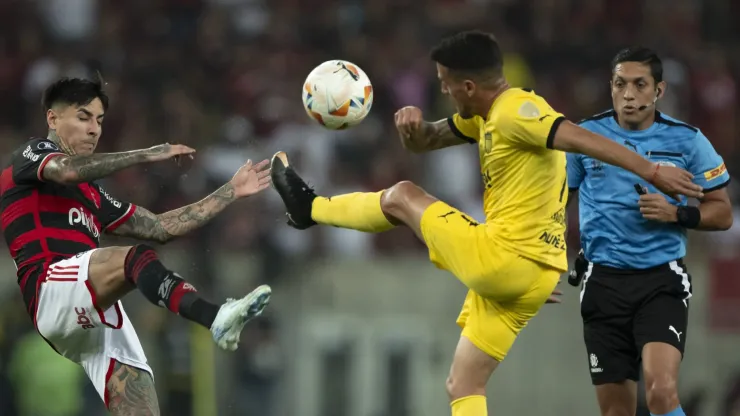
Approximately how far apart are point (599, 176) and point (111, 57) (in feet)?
26.8

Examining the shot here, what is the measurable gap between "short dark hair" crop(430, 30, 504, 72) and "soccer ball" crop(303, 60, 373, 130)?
108 cm

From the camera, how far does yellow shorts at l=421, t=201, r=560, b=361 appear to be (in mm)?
6793

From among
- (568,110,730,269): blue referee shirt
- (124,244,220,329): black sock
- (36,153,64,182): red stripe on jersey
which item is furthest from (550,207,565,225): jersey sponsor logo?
(36,153,64,182): red stripe on jersey

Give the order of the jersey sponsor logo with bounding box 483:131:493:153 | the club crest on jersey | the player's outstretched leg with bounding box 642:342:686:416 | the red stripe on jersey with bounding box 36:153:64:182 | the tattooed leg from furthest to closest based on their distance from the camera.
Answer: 1. the club crest on jersey
2. the tattooed leg
3. the player's outstretched leg with bounding box 642:342:686:416
4. the red stripe on jersey with bounding box 36:153:64:182
5. the jersey sponsor logo with bounding box 483:131:493:153

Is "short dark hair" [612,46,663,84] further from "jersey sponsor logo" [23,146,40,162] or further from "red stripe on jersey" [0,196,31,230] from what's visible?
"red stripe on jersey" [0,196,31,230]

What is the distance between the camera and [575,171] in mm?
7730

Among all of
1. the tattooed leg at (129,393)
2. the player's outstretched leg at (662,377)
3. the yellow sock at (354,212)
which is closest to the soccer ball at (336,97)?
the yellow sock at (354,212)

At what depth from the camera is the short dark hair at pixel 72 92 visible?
7324 millimetres

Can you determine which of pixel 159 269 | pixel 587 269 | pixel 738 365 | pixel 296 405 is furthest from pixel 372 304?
pixel 159 269

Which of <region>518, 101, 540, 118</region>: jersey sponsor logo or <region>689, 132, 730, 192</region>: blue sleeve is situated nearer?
<region>518, 101, 540, 118</region>: jersey sponsor logo

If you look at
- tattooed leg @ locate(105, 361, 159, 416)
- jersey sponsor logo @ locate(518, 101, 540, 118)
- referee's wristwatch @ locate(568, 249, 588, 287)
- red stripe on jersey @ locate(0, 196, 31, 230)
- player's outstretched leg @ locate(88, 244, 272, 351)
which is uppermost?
jersey sponsor logo @ locate(518, 101, 540, 118)

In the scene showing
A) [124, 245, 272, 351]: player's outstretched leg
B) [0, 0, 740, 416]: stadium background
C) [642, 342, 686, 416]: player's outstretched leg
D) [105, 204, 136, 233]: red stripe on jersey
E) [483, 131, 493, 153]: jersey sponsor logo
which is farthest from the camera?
[0, 0, 740, 416]: stadium background

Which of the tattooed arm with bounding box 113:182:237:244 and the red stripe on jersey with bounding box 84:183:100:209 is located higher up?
the red stripe on jersey with bounding box 84:183:100:209

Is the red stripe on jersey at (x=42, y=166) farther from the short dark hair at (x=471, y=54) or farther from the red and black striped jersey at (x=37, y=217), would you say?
the short dark hair at (x=471, y=54)
